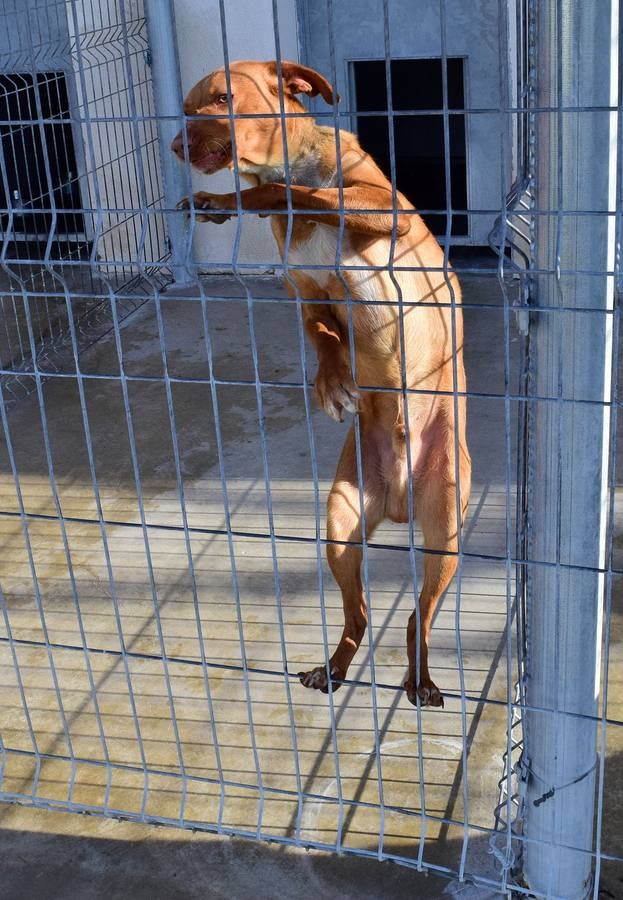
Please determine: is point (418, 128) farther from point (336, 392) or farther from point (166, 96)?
point (336, 392)

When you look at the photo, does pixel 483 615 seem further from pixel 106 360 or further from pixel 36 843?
pixel 106 360

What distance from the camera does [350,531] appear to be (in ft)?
9.75

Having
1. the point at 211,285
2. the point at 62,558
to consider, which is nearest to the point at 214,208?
the point at 62,558

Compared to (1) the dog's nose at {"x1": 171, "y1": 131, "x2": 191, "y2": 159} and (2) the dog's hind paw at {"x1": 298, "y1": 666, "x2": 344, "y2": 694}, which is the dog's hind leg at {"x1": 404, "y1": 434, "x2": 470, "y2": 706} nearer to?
(2) the dog's hind paw at {"x1": 298, "y1": 666, "x2": 344, "y2": 694}

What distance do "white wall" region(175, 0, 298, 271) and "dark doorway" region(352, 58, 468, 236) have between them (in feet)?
2.20

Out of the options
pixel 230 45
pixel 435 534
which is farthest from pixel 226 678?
pixel 230 45

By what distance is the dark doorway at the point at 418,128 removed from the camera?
25.2 feet

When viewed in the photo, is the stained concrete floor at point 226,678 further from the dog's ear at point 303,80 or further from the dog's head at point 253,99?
the dog's ear at point 303,80

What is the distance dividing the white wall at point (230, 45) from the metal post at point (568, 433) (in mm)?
5093

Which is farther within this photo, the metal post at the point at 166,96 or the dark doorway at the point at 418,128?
the dark doorway at the point at 418,128

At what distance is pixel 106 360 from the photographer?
656 centimetres

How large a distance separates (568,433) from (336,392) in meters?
0.72

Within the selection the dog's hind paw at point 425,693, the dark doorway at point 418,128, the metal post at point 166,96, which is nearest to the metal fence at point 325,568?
the dog's hind paw at point 425,693

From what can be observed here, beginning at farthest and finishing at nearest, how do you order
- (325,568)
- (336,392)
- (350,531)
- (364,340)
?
1. (325,568)
2. (350,531)
3. (364,340)
4. (336,392)
